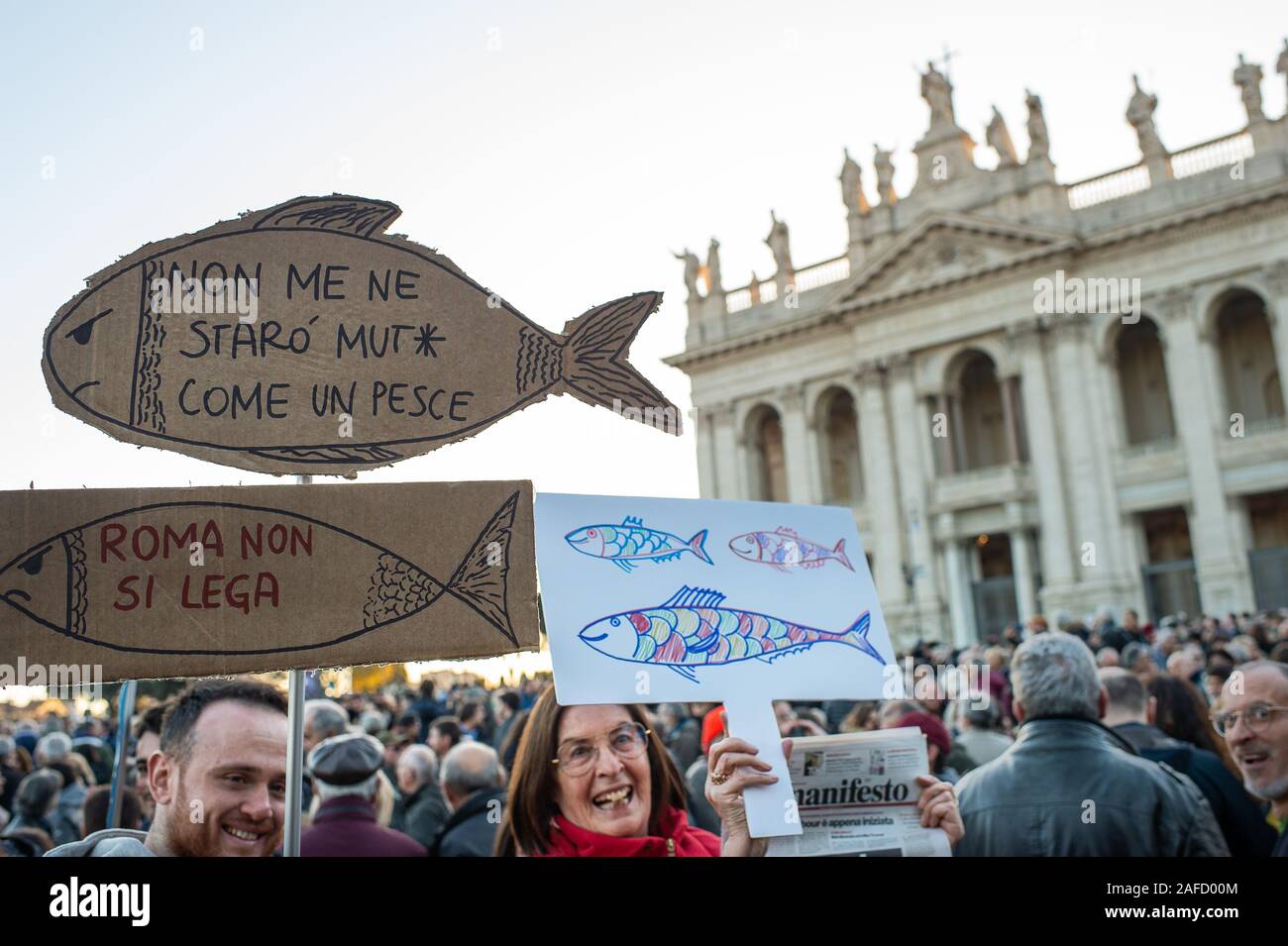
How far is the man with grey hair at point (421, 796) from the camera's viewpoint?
5.65 metres

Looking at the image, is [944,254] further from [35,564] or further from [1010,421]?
[35,564]

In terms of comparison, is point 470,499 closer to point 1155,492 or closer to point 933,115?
point 1155,492

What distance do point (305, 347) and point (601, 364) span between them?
76 centimetres

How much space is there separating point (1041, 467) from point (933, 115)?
12.7 m

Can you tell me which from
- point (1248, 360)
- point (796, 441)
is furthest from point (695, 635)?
point (796, 441)

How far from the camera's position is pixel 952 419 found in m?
34.8

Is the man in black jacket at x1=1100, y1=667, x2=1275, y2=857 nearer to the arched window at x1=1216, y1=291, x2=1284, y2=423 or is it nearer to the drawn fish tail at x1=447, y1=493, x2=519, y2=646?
the drawn fish tail at x1=447, y1=493, x2=519, y2=646

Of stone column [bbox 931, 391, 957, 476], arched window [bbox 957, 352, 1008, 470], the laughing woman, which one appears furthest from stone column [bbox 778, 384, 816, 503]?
the laughing woman

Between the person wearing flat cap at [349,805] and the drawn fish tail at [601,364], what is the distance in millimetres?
2170

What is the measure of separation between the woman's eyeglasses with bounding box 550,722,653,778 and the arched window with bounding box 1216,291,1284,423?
3261 cm

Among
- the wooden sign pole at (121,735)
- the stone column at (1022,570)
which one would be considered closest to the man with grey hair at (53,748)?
the wooden sign pole at (121,735)

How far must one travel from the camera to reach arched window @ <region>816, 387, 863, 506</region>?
3778 cm
